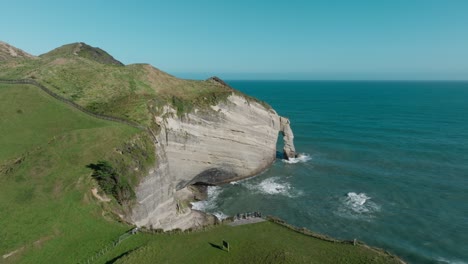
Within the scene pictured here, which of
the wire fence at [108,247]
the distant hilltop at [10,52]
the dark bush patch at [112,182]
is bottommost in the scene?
the wire fence at [108,247]

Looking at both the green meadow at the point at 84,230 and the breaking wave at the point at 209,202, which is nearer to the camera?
the green meadow at the point at 84,230

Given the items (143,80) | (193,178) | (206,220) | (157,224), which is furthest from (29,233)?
(143,80)

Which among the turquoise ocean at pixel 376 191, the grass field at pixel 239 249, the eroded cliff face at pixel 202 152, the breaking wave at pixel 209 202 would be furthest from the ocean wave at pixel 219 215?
the grass field at pixel 239 249

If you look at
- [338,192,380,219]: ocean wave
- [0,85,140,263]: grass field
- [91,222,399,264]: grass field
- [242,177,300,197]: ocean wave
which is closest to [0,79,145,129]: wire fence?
[0,85,140,263]: grass field

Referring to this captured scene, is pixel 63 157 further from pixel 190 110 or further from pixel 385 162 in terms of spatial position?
pixel 385 162

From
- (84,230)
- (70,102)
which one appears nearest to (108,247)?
(84,230)

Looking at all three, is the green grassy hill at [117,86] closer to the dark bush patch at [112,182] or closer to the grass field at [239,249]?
the dark bush patch at [112,182]
